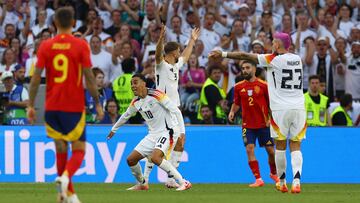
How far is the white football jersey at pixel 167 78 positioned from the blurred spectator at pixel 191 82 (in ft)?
18.5

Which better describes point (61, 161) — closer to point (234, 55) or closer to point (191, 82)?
point (234, 55)

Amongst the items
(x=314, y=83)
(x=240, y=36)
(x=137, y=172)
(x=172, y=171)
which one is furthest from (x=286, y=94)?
(x=240, y=36)

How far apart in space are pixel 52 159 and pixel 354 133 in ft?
19.7

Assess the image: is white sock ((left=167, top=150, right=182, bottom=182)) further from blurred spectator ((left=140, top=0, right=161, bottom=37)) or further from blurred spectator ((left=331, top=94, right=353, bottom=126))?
blurred spectator ((left=140, top=0, right=161, bottom=37))

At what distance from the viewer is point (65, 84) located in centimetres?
1298

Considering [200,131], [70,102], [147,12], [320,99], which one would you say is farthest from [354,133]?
[70,102]

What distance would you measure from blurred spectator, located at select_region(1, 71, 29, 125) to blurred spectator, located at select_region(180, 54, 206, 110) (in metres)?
3.56

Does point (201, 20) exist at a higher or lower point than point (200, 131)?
higher

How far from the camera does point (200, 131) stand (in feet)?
71.8

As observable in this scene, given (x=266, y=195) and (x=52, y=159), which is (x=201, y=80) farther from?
(x=266, y=195)

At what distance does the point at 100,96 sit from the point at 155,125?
6011 millimetres

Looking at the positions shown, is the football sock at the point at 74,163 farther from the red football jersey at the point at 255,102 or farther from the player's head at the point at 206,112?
the player's head at the point at 206,112

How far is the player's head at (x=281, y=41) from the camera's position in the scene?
53.5 ft

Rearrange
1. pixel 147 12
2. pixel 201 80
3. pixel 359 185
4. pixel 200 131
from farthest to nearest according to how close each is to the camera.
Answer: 1. pixel 147 12
2. pixel 201 80
3. pixel 200 131
4. pixel 359 185
